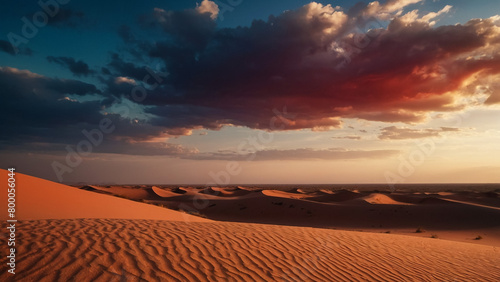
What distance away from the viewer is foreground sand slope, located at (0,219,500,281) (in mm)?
4566

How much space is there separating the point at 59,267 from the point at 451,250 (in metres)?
12.1

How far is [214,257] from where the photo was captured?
18.5ft

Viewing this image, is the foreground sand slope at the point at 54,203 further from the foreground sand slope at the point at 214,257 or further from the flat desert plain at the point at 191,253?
the foreground sand slope at the point at 214,257

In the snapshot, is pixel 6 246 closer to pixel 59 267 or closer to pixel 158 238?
pixel 59 267

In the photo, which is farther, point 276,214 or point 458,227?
point 276,214

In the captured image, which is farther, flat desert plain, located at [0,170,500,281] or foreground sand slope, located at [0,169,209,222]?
foreground sand slope, located at [0,169,209,222]

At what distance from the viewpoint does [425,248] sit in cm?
990

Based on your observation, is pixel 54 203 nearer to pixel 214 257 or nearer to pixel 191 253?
pixel 191 253

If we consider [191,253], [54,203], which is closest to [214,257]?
[191,253]

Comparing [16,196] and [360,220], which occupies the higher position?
[16,196]

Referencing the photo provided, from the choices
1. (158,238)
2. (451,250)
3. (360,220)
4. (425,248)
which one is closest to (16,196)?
(158,238)

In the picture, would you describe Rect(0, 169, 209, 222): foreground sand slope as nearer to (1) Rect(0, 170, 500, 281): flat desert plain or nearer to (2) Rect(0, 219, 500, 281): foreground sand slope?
(1) Rect(0, 170, 500, 281): flat desert plain

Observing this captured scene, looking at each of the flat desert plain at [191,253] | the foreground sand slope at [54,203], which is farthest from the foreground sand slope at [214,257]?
the foreground sand slope at [54,203]

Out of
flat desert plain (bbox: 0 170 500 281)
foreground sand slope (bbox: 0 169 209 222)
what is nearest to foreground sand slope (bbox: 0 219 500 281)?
flat desert plain (bbox: 0 170 500 281)
